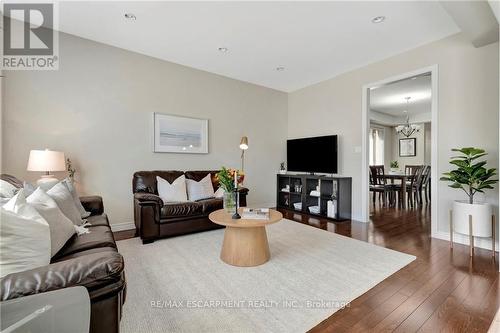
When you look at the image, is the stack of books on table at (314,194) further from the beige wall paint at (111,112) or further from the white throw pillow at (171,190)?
the white throw pillow at (171,190)

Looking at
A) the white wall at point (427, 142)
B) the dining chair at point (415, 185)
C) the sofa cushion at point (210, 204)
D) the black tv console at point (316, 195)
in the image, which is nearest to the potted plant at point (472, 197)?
the black tv console at point (316, 195)

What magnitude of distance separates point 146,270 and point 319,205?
3186mm

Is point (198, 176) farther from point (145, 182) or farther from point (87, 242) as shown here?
point (87, 242)

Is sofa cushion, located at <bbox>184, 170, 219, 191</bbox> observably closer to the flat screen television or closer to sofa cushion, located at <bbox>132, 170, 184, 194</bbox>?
sofa cushion, located at <bbox>132, 170, 184, 194</bbox>

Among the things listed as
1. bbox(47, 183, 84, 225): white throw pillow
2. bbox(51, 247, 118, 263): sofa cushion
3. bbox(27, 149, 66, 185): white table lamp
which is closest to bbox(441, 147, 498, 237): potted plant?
bbox(51, 247, 118, 263): sofa cushion

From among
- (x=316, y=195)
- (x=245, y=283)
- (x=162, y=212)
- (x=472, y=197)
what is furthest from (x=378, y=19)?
(x=162, y=212)

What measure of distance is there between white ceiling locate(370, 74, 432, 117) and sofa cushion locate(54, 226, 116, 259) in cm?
489

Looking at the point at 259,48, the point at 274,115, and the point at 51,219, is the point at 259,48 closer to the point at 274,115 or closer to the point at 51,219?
the point at 274,115

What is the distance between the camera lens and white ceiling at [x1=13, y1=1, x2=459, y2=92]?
2.58 meters

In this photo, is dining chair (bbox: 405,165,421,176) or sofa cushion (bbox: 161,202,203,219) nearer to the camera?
sofa cushion (bbox: 161,202,203,219)

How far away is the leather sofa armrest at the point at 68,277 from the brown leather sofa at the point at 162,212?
78.9 inches

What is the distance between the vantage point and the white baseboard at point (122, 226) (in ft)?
11.5

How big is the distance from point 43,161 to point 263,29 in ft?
9.82

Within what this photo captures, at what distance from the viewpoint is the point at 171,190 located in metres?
3.41
